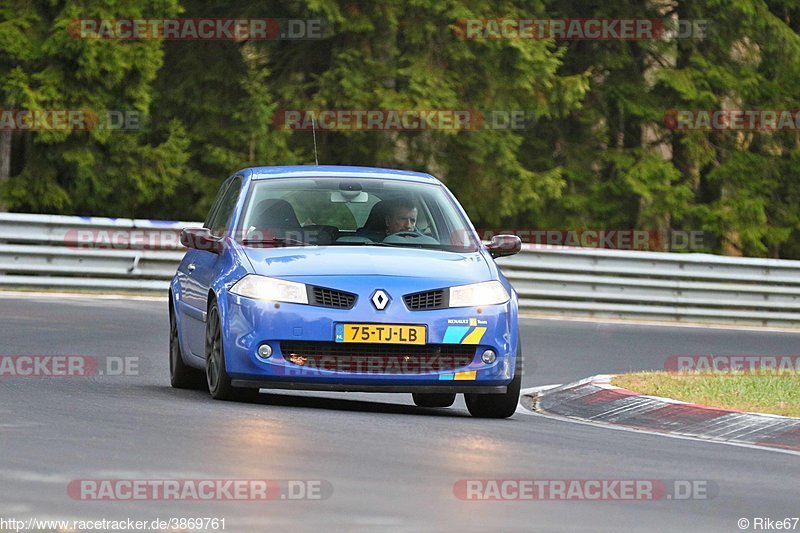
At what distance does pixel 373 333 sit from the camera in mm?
11328

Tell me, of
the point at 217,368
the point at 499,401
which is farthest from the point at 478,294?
the point at 217,368

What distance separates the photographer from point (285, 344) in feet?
37.4

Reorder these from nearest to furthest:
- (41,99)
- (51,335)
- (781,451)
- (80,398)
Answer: (781,451) → (80,398) → (51,335) → (41,99)

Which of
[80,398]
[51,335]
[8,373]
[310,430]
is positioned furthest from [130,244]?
[310,430]

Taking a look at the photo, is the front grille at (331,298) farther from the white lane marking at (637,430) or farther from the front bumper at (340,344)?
the white lane marking at (637,430)

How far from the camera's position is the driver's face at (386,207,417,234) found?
12523mm

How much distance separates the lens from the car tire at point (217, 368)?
11.7 metres

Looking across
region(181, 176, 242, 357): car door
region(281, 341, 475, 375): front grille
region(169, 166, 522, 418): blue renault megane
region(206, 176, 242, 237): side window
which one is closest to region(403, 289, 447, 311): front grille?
region(169, 166, 522, 418): blue renault megane

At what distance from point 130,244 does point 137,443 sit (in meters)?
14.3

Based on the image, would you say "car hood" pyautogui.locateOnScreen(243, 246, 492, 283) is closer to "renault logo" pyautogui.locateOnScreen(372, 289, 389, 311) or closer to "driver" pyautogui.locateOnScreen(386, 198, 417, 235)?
"renault logo" pyautogui.locateOnScreen(372, 289, 389, 311)

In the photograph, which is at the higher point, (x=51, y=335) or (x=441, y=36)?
(x=441, y=36)

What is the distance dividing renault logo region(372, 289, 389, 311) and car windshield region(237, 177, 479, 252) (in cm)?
89

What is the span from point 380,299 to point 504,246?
1481 millimetres

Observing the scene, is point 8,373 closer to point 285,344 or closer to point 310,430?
point 285,344
